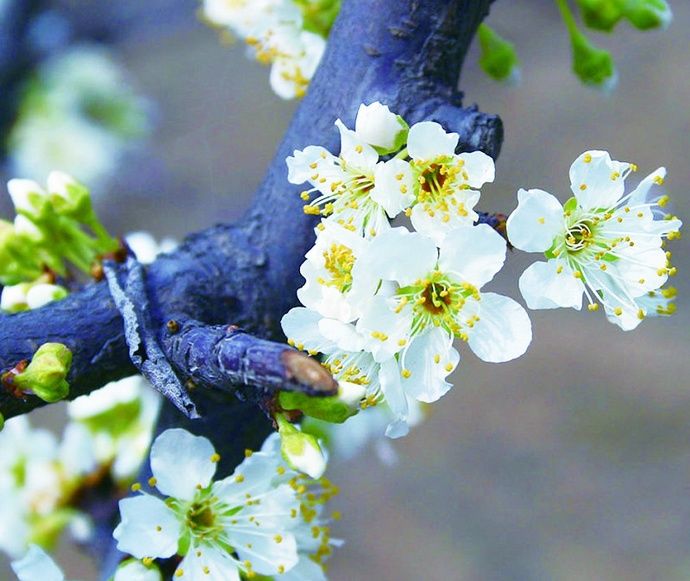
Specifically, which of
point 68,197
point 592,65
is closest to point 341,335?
point 68,197

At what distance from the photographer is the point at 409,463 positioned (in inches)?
130

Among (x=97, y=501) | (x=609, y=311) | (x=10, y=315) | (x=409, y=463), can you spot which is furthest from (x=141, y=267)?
(x=409, y=463)

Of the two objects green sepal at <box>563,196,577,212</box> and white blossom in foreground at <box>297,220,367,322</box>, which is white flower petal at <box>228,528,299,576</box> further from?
green sepal at <box>563,196,577,212</box>

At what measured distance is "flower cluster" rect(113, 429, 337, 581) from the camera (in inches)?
26.2

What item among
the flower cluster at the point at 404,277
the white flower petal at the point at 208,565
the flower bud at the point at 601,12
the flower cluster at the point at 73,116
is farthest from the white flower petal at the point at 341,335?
the flower cluster at the point at 73,116

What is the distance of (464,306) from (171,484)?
0.25 meters

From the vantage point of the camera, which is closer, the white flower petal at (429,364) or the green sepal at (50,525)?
the white flower petal at (429,364)

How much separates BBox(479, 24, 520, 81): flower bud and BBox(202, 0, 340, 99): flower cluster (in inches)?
5.6

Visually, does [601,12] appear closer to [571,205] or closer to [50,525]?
[571,205]

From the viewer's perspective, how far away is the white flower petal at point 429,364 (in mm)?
598

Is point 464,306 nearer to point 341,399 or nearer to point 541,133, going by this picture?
point 341,399

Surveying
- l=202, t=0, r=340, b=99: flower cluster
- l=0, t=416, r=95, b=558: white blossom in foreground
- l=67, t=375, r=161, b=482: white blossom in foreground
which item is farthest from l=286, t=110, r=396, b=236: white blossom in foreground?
l=0, t=416, r=95, b=558: white blossom in foreground

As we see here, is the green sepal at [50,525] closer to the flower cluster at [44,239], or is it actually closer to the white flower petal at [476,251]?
the flower cluster at [44,239]

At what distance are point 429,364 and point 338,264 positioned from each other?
3.6 inches
